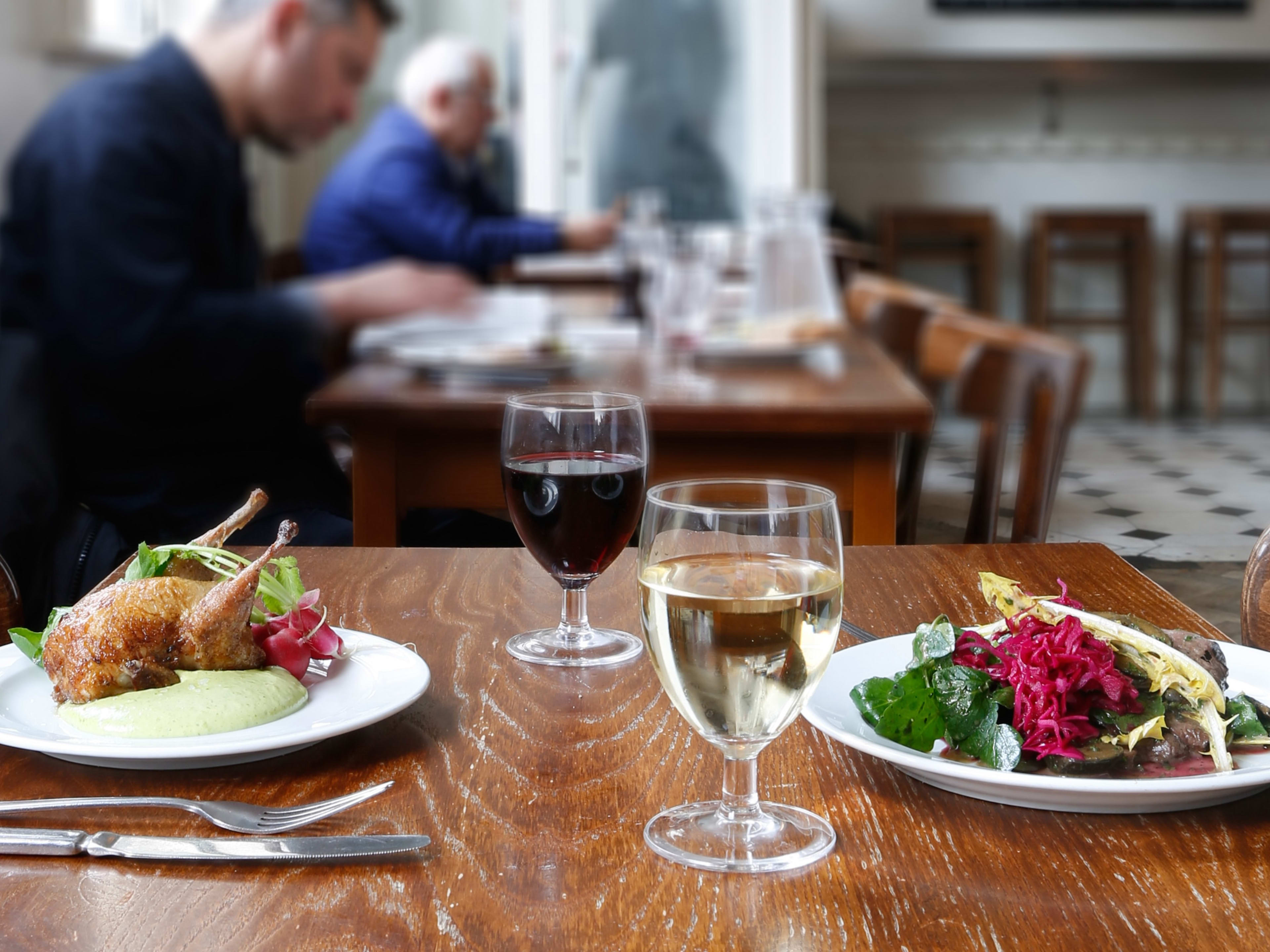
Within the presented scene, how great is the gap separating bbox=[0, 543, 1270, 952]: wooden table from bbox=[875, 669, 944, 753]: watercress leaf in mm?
18

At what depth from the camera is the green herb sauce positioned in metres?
0.53

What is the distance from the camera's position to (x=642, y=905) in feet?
1.38

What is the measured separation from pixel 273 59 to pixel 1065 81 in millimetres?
Result: 4601

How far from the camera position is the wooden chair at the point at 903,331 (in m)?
1.53

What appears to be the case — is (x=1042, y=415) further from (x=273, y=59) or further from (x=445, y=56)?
(x=445, y=56)

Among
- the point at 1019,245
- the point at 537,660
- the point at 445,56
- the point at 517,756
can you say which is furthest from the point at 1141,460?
the point at 1019,245

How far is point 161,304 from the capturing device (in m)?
1.77

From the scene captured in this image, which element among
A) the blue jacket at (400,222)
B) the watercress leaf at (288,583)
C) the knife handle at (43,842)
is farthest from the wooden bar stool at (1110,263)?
the knife handle at (43,842)

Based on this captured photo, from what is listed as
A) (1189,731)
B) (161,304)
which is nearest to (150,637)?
(1189,731)

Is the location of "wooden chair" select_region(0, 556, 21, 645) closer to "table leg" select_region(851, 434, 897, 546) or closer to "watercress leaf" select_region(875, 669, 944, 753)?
"watercress leaf" select_region(875, 669, 944, 753)

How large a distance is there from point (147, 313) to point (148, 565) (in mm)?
1234

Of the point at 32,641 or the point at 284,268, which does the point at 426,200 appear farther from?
the point at 32,641

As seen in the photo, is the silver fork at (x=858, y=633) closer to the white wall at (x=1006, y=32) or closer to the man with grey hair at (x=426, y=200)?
the man with grey hair at (x=426, y=200)

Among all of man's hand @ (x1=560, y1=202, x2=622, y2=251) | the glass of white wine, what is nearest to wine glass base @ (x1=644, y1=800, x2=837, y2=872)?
the glass of white wine
